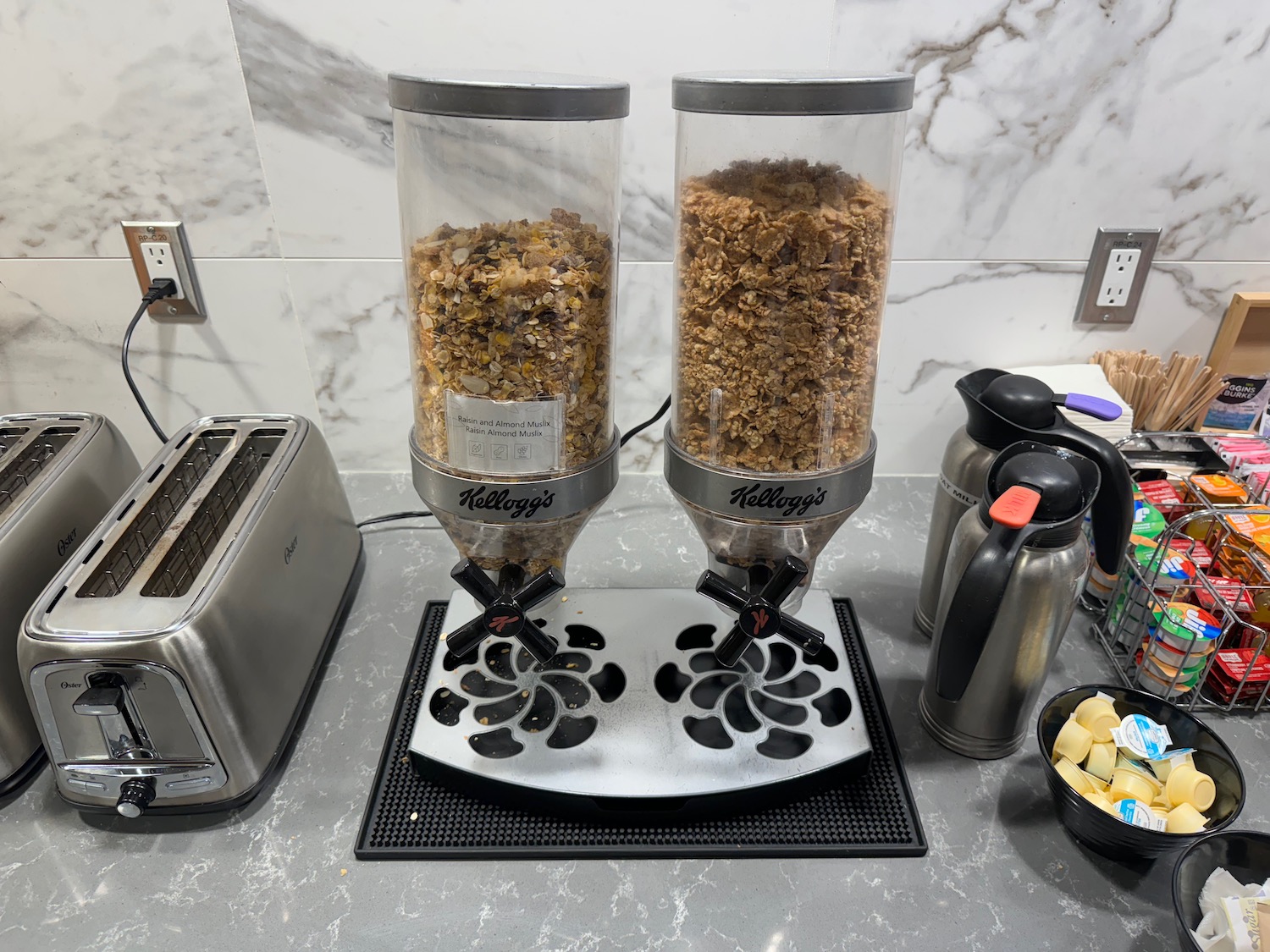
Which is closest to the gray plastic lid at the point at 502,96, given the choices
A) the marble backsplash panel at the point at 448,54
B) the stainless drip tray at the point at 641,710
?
the marble backsplash panel at the point at 448,54

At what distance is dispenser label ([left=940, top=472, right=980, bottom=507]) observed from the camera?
0.80 meters

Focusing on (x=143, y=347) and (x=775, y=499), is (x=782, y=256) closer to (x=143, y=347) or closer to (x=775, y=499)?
(x=775, y=499)

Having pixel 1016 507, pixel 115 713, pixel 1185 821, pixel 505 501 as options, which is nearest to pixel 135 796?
pixel 115 713

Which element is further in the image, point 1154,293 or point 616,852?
point 1154,293

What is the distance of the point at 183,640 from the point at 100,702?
75 mm

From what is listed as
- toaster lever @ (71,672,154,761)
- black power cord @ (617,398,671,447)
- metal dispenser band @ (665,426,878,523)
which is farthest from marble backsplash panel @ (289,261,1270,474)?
toaster lever @ (71,672,154,761)

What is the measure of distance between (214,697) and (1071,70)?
110 centimetres

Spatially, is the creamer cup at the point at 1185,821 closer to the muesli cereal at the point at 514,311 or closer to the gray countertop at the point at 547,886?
the gray countertop at the point at 547,886

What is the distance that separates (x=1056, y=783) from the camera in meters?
0.65

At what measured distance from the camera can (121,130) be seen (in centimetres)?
94

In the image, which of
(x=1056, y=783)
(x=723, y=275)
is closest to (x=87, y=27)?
(x=723, y=275)

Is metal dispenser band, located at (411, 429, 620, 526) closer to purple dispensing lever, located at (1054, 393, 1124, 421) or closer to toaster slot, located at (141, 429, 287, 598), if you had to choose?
toaster slot, located at (141, 429, 287, 598)

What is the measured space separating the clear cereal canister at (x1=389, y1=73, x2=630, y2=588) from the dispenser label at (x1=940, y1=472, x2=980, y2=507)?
1.29 feet

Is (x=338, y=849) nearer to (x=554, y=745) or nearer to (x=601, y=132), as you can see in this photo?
(x=554, y=745)
